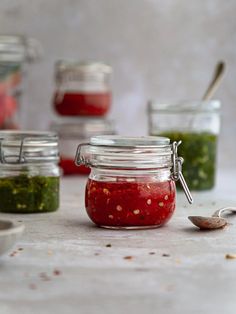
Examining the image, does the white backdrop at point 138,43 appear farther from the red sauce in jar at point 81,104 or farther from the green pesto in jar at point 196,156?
the green pesto in jar at point 196,156

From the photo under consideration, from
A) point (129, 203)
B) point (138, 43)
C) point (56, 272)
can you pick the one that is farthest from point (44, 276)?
point (138, 43)

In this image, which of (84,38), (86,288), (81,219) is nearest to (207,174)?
(81,219)

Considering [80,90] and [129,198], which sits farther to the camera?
[80,90]

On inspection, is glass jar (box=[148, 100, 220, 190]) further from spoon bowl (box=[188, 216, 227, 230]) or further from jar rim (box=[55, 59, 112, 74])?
spoon bowl (box=[188, 216, 227, 230])

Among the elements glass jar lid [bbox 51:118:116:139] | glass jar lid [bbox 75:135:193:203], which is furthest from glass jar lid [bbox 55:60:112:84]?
glass jar lid [bbox 75:135:193:203]

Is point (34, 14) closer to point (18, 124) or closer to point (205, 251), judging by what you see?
point (18, 124)

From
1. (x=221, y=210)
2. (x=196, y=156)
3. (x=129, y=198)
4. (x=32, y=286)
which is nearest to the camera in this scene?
(x=32, y=286)

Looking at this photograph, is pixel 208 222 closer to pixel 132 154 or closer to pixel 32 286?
pixel 132 154

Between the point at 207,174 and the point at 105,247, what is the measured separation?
2.22 feet

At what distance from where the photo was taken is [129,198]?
1.31 meters

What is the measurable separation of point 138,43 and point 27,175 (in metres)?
0.92

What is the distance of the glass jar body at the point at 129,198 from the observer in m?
1.32

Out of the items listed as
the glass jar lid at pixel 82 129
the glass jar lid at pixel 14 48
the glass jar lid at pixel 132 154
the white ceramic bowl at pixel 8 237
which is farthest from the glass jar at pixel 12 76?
the white ceramic bowl at pixel 8 237

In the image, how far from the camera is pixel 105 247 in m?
1.22
